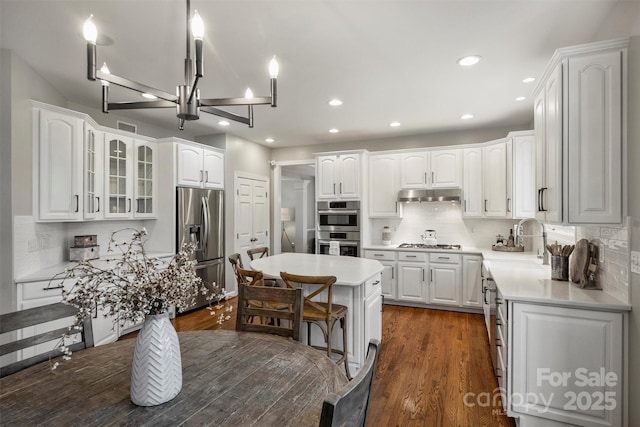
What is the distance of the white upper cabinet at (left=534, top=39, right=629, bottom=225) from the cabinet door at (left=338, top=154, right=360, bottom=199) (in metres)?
3.28

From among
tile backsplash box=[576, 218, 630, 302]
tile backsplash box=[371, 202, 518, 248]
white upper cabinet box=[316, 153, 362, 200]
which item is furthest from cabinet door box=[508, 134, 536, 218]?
white upper cabinet box=[316, 153, 362, 200]

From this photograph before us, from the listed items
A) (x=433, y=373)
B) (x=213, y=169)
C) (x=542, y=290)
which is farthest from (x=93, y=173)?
(x=542, y=290)

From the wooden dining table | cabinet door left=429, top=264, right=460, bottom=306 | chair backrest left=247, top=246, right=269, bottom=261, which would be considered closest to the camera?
the wooden dining table

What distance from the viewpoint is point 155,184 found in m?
4.47

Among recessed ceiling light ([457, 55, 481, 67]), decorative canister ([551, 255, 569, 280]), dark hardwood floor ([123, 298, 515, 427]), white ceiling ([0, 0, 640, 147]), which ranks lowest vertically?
dark hardwood floor ([123, 298, 515, 427])

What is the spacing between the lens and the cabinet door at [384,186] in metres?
5.23

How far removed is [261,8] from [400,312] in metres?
4.04

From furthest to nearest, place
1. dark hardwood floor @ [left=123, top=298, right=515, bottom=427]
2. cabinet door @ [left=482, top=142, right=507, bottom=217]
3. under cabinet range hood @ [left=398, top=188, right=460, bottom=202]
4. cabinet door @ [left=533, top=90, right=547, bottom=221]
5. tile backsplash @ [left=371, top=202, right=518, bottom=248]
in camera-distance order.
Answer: tile backsplash @ [left=371, top=202, right=518, bottom=248]
under cabinet range hood @ [left=398, top=188, right=460, bottom=202]
cabinet door @ [left=482, top=142, right=507, bottom=217]
cabinet door @ [left=533, top=90, right=547, bottom=221]
dark hardwood floor @ [left=123, top=298, right=515, bottom=427]

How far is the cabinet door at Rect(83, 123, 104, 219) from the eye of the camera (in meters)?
3.41

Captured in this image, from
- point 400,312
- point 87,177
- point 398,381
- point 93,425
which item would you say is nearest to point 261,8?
point 93,425

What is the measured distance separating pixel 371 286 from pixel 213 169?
3.27 meters

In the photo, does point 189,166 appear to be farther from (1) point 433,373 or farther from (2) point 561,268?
(2) point 561,268

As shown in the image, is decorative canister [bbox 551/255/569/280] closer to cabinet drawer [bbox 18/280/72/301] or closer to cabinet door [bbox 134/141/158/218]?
cabinet drawer [bbox 18/280/72/301]

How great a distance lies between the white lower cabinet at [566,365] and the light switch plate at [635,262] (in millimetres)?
268
